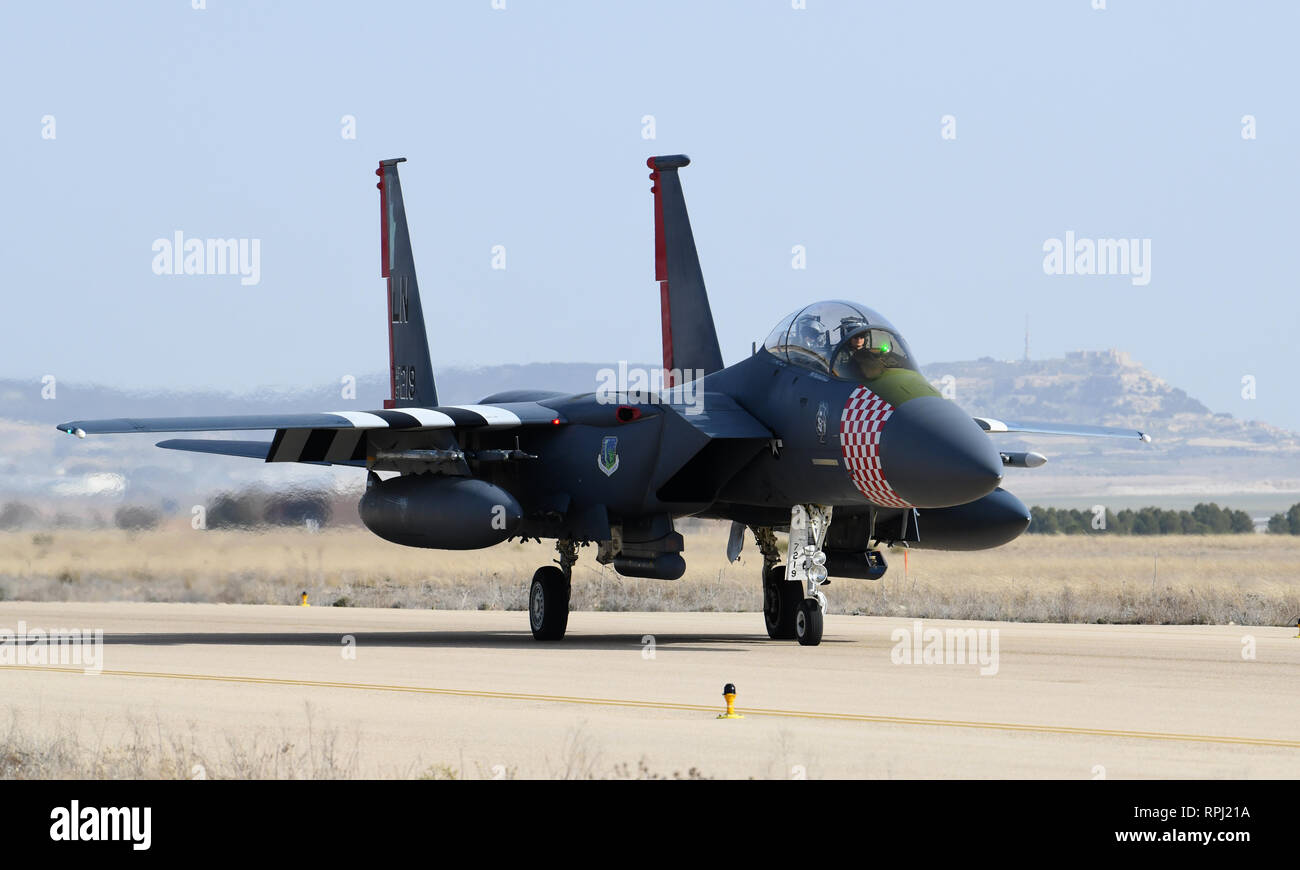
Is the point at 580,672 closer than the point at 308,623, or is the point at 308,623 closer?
the point at 580,672

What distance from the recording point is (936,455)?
Answer: 53.3 ft

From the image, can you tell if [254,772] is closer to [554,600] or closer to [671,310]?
[554,600]

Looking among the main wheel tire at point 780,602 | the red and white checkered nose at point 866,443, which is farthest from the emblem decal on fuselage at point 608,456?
the red and white checkered nose at point 866,443

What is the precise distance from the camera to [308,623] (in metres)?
27.2

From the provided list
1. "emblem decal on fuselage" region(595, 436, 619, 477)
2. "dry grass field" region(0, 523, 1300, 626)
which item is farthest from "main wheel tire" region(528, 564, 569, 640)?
"dry grass field" region(0, 523, 1300, 626)

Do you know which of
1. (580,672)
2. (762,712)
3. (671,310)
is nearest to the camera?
(762,712)

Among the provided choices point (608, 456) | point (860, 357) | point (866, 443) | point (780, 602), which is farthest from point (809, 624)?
point (860, 357)

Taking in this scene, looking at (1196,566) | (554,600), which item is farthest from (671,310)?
(1196,566)

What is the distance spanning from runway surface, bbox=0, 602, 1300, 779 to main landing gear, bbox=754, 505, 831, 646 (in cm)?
27

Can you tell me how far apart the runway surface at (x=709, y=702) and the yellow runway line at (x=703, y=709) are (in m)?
0.03

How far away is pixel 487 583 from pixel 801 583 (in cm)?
1946
